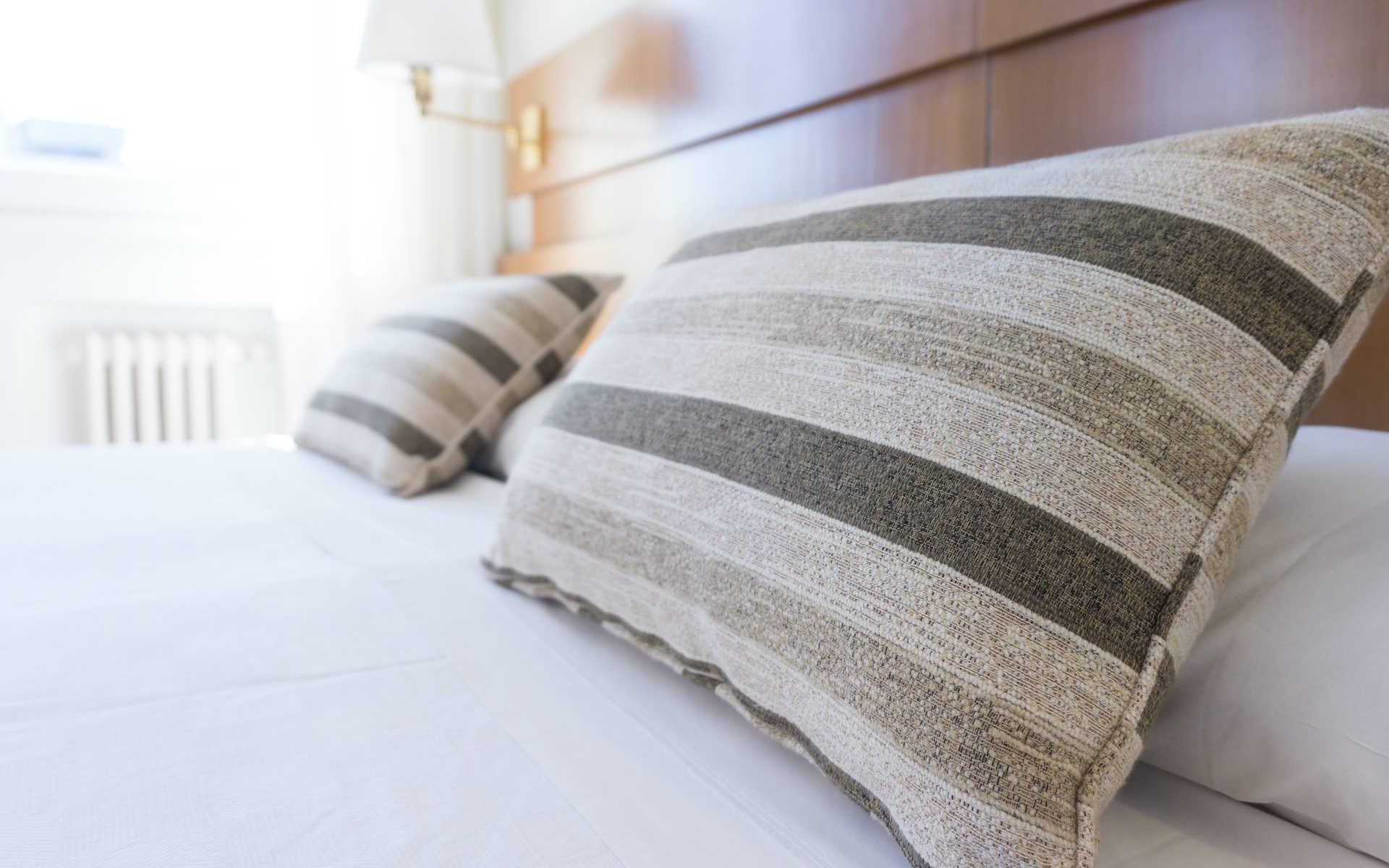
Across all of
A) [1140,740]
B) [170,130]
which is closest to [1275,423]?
[1140,740]

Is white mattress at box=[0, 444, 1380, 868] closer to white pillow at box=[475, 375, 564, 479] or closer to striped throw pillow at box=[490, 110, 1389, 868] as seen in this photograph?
striped throw pillow at box=[490, 110, 1389, 868]

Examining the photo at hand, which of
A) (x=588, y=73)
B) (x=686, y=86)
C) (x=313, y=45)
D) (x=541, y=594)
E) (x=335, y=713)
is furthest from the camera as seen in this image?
(x=313, y=45)

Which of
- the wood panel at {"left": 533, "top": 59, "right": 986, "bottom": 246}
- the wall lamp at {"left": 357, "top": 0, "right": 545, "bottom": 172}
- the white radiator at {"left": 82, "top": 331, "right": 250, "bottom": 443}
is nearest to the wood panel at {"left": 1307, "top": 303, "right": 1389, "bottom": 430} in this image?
the wood panel at {"left": 533, "top": 59, "right": 986, "bottom": 246}

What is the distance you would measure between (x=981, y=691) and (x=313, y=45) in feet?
7.98

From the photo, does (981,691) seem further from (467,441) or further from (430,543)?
(467,441)

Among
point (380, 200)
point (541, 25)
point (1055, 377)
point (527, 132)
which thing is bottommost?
point (1055, 377)

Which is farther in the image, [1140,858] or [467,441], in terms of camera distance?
[467,441]

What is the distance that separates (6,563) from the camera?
0.87 metres

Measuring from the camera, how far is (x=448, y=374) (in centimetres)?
137

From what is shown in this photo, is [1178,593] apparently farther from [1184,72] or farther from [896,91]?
[896,91]

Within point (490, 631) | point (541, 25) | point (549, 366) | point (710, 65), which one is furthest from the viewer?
point (541, 25)

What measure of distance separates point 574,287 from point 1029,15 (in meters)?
0.75

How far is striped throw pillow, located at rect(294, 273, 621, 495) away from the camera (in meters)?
1.32

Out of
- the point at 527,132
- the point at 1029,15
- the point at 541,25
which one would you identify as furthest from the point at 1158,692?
the point at 541,25
